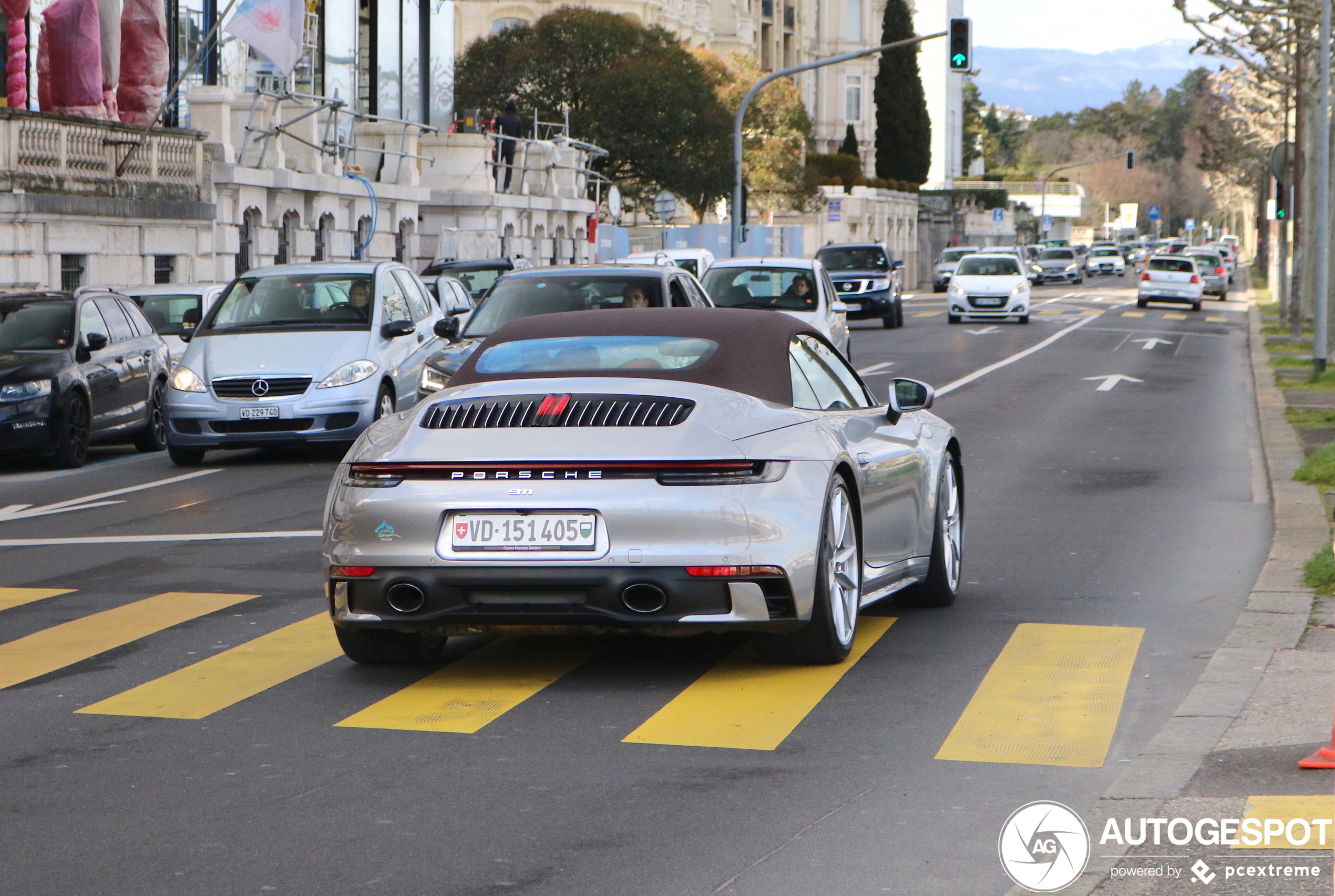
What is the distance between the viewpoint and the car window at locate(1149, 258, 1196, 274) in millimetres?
56188

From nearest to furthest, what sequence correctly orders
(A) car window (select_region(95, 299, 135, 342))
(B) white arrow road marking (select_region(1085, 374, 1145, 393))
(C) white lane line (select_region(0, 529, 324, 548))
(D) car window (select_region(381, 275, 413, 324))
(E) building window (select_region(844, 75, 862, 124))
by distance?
1. (C) white lane line (select_region(0, 529, 324, 548))
2. (D) car window (select_region(381, 275, 413, 324))
3. (A) car window (select_region(95, 299, 135, 342))
4. (B) white arrow road marking (select_region(1085, 374, 1145, 393))
5. (E) building window (select_region(844, 75, 862, 124))

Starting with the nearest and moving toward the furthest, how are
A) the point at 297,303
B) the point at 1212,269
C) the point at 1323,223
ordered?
the point at 297,303, the point at 1323,223, the point at 1212,269

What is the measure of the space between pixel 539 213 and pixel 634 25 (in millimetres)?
11260

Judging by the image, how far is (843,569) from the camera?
7676 millimetres

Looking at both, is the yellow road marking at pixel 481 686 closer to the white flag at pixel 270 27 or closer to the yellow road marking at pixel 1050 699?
the yellow road marking at pixel 1050 699

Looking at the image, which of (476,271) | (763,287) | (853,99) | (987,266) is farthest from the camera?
(853,99)

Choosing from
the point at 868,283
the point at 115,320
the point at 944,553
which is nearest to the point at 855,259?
the point at 868,283

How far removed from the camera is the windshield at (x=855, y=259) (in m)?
47.4

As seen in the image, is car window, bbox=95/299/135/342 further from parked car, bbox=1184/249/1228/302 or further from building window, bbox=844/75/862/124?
building window, bbox=844/75/862/124

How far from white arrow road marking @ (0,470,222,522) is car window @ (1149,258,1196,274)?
44609 millimetres

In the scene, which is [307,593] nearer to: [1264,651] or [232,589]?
[232,589]

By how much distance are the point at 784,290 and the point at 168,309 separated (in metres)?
7.81

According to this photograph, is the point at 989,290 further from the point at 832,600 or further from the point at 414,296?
the point at 832,600

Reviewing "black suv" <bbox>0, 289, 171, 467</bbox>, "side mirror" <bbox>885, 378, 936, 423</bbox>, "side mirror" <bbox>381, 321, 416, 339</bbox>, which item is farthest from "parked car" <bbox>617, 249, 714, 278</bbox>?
"side mirror" <bbox>885, 378, 936, 423</bbox>
